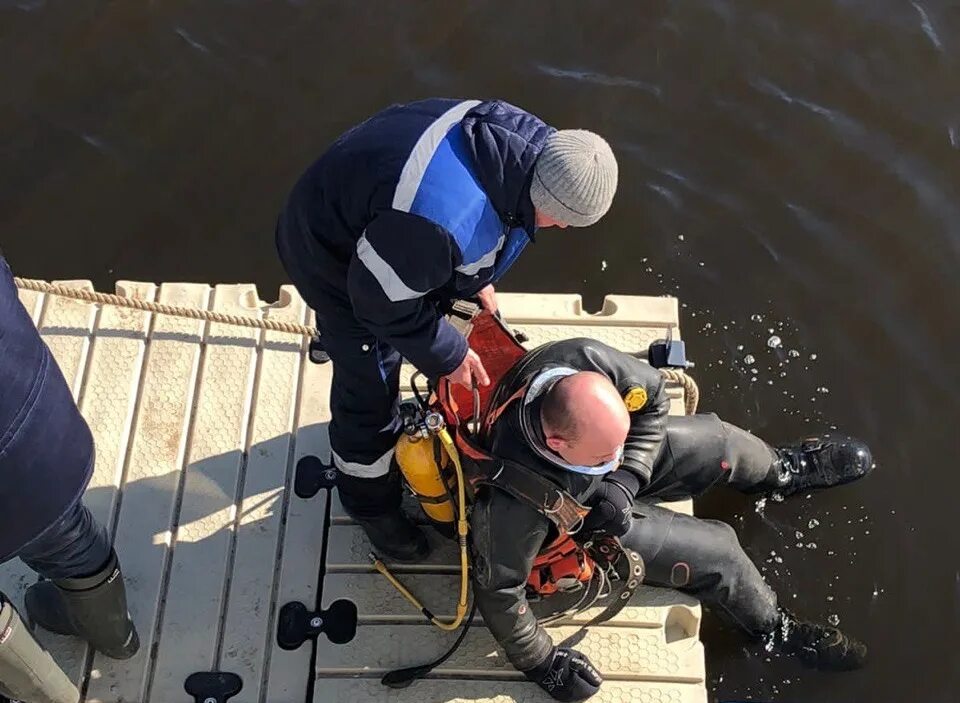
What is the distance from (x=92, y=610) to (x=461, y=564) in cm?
135

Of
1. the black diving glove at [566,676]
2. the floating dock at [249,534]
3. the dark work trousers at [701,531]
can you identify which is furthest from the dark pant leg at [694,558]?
the black diving glove at [566,676]

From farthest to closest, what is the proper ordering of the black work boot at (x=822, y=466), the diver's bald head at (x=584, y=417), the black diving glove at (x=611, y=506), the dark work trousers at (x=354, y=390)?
1. the black work boot at (x=822, y=466)
2. the black diving glove at (x=611, y=506)
3. the dark work trousers at (x=354, y=390)
4. the diver's bald head at (x=584, y=417)

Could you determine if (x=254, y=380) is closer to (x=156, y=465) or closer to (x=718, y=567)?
(x=156, y=465)

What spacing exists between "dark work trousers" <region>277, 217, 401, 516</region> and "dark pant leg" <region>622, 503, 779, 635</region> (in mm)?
1008

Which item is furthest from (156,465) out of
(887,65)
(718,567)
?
(887,65)

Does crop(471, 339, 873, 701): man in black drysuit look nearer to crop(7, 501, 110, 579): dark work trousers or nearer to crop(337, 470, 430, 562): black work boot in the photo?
crop(337, 470, 430, 562): black work boot

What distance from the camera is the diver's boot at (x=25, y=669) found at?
9.93 ft

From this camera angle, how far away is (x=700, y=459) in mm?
4070

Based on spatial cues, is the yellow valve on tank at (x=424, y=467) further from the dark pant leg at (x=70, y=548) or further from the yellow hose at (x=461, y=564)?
the dark pant leg at (x=70, y=548)

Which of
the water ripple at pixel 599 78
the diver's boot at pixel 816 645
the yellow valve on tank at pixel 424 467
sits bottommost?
the diver's boot at pixel 816 645

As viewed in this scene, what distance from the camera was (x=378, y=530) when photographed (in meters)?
3.88

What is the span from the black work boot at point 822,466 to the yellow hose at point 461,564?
1.82m

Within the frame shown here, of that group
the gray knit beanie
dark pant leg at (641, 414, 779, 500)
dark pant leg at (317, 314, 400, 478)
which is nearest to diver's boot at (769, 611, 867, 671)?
dark pant leg at (641, 414, 779, 500)

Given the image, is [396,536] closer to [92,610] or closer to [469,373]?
[469,373]
